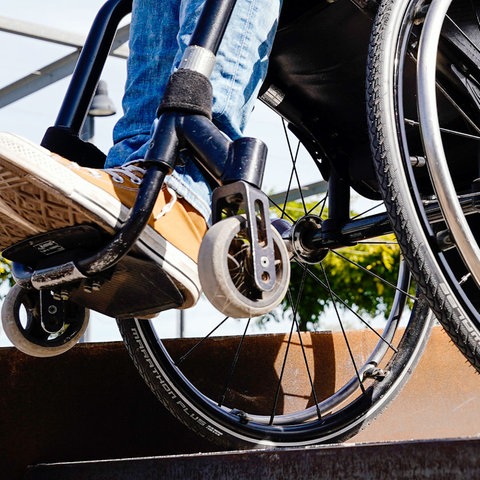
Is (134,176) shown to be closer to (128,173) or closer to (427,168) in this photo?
(128,173)

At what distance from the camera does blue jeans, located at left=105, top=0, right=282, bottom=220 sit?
1.23m

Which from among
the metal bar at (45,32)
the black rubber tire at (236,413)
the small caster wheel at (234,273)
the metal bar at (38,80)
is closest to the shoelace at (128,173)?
the small caster wheel at (234,273)

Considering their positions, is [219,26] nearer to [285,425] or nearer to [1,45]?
[285,425]

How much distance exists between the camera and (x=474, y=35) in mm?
1531

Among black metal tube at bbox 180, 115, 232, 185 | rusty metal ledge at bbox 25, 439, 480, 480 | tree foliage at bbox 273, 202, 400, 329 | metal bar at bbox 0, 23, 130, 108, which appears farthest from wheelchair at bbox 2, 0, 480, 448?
tree foliage at bbox 273, 202, 400, 329

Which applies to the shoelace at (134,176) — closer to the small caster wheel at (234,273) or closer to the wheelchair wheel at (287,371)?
the small caster wheel at (234,273)

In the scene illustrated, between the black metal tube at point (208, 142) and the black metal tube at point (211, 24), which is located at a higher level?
the black metal tube at point (211, 24)

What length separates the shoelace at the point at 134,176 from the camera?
1.18 metres

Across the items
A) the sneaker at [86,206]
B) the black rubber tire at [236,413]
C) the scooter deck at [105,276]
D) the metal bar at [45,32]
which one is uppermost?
the metal bar at [45,32]

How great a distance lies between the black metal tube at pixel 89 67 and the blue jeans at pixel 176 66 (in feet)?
0.53

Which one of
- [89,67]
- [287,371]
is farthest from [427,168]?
[287,371]

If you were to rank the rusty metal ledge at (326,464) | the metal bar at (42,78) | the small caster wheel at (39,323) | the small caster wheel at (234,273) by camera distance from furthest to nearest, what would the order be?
the metal bar at (42,78) → the small caster wheel at (39,323) → the small caster wheel at (234,273) → the rusty metal ledge at (326,464)

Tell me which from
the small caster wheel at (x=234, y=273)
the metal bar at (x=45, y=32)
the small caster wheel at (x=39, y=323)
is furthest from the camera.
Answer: the metal bar at (x=45, y=32)

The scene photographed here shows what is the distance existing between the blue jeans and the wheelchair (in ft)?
0.19
